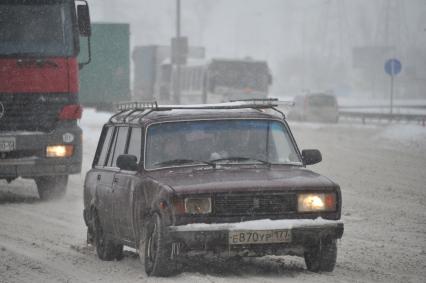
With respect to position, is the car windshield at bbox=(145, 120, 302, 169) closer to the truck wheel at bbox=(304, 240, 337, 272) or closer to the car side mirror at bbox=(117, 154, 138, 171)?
the car side mirror at bbox=(117, 154, 138, 171)

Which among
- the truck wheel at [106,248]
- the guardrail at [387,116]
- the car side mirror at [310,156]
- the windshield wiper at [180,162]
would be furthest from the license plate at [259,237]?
the guardrail at [387,116]

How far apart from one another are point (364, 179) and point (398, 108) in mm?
42048

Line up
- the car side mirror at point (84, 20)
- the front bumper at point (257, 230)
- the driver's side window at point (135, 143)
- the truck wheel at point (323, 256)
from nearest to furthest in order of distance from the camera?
the front bumper at point (257, 230), the truck wheel at point (323, 256), the driver's side window at point (135, 143), the car side mirror at point (84, 20)

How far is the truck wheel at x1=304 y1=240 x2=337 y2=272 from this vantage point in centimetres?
912

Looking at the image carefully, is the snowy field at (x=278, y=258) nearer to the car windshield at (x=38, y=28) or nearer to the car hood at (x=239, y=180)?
the car hood at (x=239, y=180)

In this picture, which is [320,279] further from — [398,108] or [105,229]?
[398,108]

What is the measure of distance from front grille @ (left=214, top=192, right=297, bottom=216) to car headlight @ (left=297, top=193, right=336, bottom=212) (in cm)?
6

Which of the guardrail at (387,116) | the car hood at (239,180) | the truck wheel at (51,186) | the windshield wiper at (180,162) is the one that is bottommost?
the guardrail at (387,116)

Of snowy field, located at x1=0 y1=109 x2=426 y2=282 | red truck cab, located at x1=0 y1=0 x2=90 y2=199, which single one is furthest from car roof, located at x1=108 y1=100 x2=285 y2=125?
red truck cab, located at x1=0 y1=0 x2=90 y2=199

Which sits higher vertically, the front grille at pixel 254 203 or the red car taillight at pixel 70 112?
the front grille at pixel 254 203

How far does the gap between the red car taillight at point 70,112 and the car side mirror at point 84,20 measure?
134 cm

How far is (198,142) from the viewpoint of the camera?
9.83 metres

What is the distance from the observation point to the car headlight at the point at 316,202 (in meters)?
9.01

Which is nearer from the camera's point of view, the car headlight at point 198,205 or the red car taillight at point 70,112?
the car headlight at point 198,205
